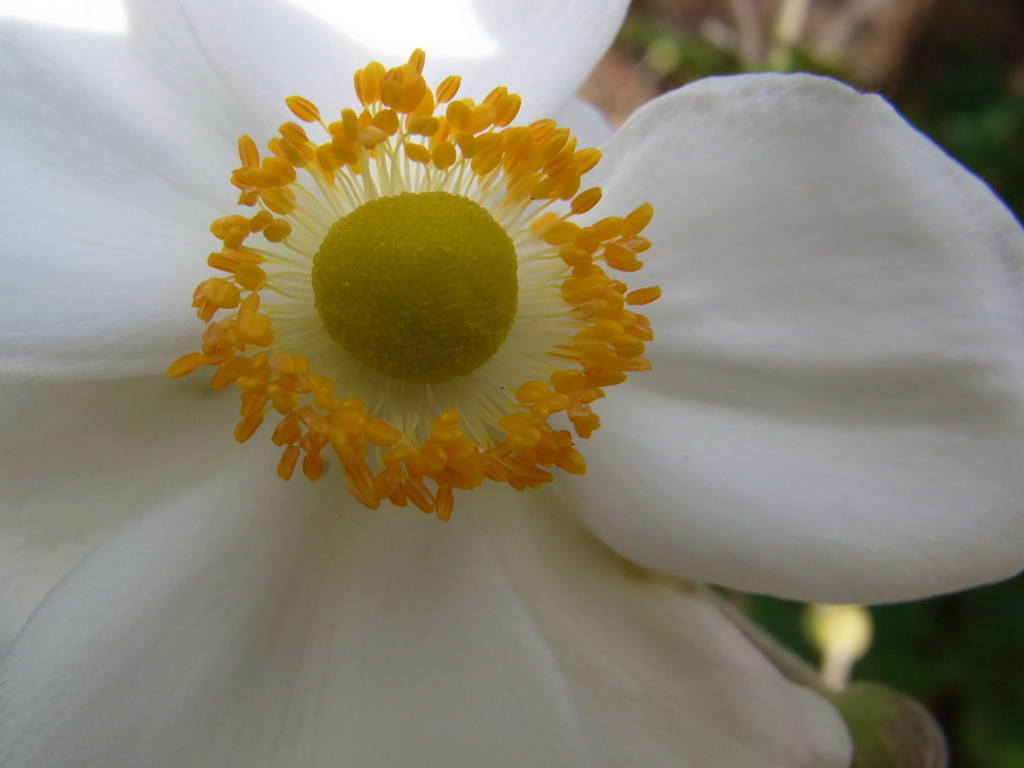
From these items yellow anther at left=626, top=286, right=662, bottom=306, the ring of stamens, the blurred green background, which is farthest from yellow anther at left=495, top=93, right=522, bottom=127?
the blurred green background

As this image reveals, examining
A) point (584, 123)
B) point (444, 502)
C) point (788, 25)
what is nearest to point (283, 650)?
point (444, 502)

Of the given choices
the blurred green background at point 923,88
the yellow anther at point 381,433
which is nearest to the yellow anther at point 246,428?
the yellow anther at point 381,433

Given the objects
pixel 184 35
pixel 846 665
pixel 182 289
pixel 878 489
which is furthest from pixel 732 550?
pixel 846 665

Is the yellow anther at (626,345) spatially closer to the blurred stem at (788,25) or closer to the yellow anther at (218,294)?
the yellow anther at (218,294)

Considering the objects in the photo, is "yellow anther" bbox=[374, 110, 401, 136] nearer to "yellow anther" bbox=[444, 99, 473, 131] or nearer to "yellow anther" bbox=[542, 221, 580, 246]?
"yellow anther" bbox=[444, 99, 473, 131]

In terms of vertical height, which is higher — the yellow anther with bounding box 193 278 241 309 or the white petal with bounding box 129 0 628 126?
the white petal with bounding box 129 0 628 126

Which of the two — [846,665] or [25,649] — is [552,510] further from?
[846,665]
